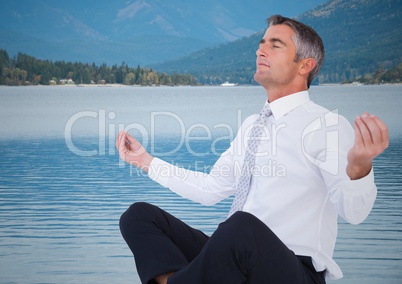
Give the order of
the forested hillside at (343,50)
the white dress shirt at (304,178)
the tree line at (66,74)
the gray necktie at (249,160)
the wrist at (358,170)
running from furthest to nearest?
the forested hillside at (343,50) < the tree line at (66,74) < the gray necktie at (249,160) < the white dress shirt at (304,178) < the wrist at (358,170)

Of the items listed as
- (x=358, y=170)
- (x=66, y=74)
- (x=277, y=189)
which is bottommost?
(x=66, y=74)

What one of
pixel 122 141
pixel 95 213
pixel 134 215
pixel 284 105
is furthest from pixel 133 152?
pixel 95 213

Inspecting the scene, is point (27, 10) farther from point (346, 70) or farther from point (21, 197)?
point (21, 197)

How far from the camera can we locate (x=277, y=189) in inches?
76.9

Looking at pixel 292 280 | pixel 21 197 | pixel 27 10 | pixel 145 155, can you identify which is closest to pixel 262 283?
pixel 292 280

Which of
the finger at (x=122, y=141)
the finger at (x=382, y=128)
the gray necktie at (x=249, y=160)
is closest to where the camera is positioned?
the finger at (x=382, y=128)

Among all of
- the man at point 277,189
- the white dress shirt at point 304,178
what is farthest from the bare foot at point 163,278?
the white dress shirt at point 304,178

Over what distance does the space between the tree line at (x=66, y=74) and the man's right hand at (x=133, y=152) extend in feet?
159

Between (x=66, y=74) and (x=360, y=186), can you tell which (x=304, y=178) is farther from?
(x=66, y=74)

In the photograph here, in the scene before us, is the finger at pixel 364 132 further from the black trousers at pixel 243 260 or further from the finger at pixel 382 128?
the black trousers at pixel 243 260

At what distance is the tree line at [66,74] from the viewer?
165 ft

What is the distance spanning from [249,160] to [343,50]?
186 feet

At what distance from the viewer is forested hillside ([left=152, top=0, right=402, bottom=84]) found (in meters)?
52.8

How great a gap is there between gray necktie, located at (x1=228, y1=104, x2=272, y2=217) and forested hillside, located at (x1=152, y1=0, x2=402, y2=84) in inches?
2001
